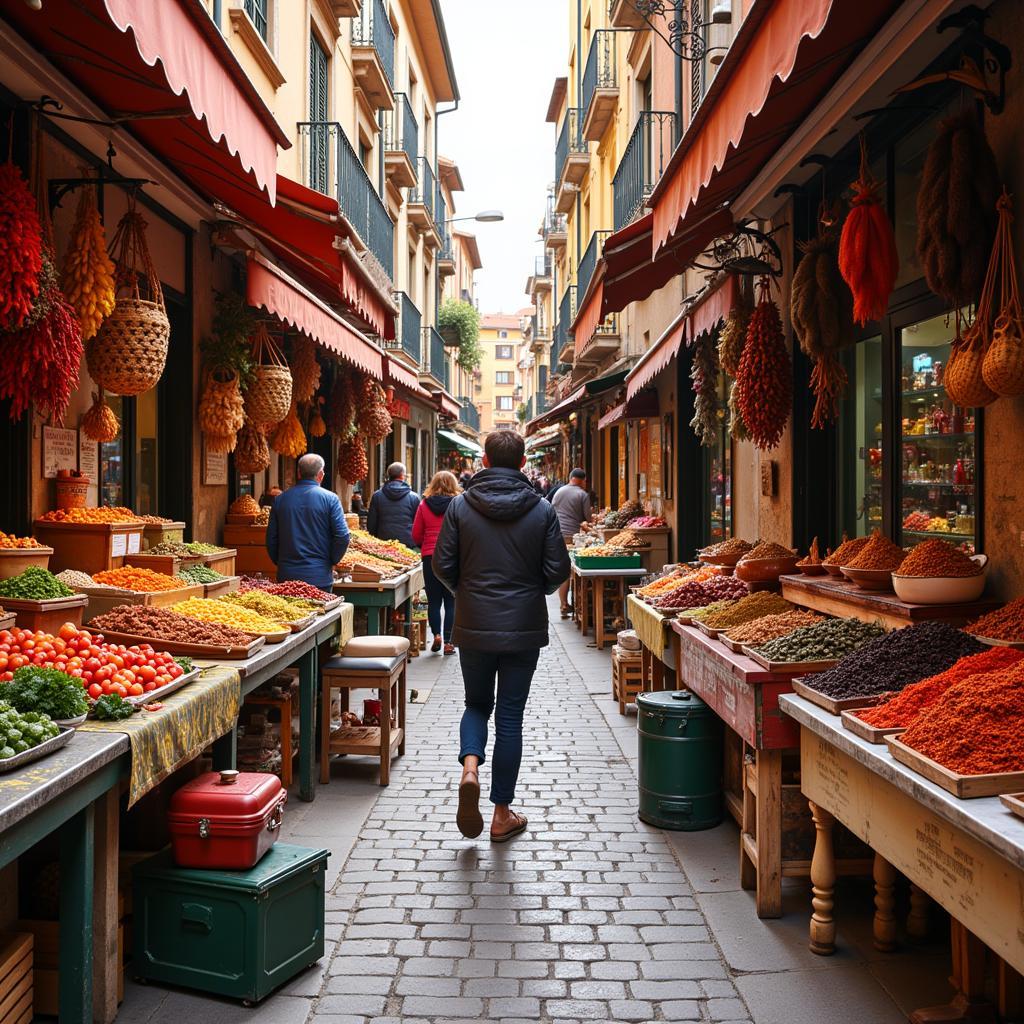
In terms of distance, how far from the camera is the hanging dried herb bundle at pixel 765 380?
7.09 meters

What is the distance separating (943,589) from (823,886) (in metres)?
1.43

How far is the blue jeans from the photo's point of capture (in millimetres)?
5699

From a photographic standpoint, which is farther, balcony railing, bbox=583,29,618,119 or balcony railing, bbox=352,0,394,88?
balcony railing, bbox=583,29,618,119

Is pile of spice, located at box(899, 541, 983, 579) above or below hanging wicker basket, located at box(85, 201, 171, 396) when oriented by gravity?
below

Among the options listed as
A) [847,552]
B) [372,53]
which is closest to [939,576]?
[847,552]

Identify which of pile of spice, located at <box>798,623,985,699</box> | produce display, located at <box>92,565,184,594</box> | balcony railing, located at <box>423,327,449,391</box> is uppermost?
balcony railing, located at <box>423,327,449,391</box>

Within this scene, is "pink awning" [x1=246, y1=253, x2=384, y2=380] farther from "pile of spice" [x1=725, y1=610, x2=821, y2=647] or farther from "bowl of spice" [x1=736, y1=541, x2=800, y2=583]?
"pile of spice" [x1=725, y1=610, x2=821, y2=647]

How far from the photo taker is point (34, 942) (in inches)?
146

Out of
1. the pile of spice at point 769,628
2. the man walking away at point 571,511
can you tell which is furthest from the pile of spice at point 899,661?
the man walking away at point 571,511

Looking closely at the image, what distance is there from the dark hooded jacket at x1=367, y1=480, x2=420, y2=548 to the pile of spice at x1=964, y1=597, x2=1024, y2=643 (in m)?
9.20

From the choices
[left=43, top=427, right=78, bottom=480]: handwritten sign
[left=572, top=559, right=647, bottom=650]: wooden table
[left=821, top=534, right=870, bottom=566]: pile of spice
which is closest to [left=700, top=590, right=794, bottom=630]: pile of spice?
[left=821, top=534, right=870, bottom=566]: pile of spice

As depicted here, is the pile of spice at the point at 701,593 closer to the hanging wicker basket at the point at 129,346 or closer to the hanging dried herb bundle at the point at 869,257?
the hanging dried herb bundle at the point at 869,257

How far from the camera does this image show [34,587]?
4750 millimetres

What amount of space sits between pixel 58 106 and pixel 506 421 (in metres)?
97.1
